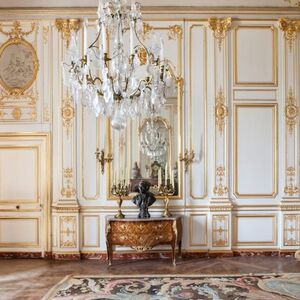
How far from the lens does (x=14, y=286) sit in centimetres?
518

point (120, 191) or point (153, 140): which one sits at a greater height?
point (153, 140)

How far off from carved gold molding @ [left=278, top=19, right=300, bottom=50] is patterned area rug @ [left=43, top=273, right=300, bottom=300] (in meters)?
3.47

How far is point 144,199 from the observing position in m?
6.35

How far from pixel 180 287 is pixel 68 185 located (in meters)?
2.52

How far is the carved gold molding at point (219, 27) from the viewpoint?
22.2 ft

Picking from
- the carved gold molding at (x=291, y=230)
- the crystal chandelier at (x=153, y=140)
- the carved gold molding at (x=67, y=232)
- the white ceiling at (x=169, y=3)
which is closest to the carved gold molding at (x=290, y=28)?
the white ceiling at (x=169, y=3)

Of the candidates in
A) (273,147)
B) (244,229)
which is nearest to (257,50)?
(273,147)

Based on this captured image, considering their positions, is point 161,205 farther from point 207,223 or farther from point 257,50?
point 257,50

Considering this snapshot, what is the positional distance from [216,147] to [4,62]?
3.46 metres

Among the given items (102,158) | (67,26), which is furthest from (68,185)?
(67,26)

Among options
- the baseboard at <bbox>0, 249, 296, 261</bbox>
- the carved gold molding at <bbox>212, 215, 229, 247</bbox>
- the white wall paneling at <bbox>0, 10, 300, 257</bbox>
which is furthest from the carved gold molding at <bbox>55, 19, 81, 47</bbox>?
the carved gold molding at <bbox>212, 215, 229, 247</bbox>

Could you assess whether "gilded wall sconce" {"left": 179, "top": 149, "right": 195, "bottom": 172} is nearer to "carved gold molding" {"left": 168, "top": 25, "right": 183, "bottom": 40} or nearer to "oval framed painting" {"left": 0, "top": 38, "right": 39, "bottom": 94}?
"carved gold molding" {"left": 168, "top": 25, "right": 183, "bottom": 40}

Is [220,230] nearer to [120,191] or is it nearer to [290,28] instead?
[120,191]

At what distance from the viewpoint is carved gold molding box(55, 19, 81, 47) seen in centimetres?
675
